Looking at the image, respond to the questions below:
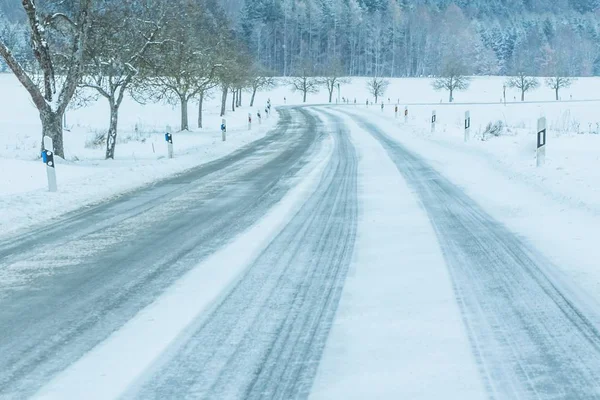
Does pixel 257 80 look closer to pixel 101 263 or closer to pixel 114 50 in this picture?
pixel 114 50

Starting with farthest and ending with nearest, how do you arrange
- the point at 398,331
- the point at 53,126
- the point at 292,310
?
the point at 53,126 → the point at 292,310 → the point at 398,331

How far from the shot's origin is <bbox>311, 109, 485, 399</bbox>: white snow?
10.2 ft

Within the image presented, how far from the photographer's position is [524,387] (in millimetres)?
3047

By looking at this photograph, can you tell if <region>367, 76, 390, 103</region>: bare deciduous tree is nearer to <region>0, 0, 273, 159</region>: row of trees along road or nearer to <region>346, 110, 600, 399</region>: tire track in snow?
<region>0, 0, 273, 159</region>: row of trees along road

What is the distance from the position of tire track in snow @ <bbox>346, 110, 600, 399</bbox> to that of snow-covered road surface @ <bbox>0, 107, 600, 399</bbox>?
0.01 metres

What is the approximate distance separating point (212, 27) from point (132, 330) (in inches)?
1848

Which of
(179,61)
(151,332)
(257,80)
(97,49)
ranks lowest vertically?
(151,332)

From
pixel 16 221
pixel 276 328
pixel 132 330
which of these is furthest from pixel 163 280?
pixel 16 221

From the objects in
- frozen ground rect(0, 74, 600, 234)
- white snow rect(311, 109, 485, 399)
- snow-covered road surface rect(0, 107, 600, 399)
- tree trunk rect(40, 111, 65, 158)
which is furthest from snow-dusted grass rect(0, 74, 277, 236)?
white snow rect(311, 109, 485, 399)

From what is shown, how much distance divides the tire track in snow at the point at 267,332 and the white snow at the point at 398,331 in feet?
0.41

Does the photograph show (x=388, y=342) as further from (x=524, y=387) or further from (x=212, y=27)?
(x=212, y=27)

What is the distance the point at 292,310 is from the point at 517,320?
60.1 inches

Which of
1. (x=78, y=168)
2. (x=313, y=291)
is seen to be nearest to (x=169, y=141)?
(x=78, y=168)

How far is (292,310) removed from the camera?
4367 millimetres
